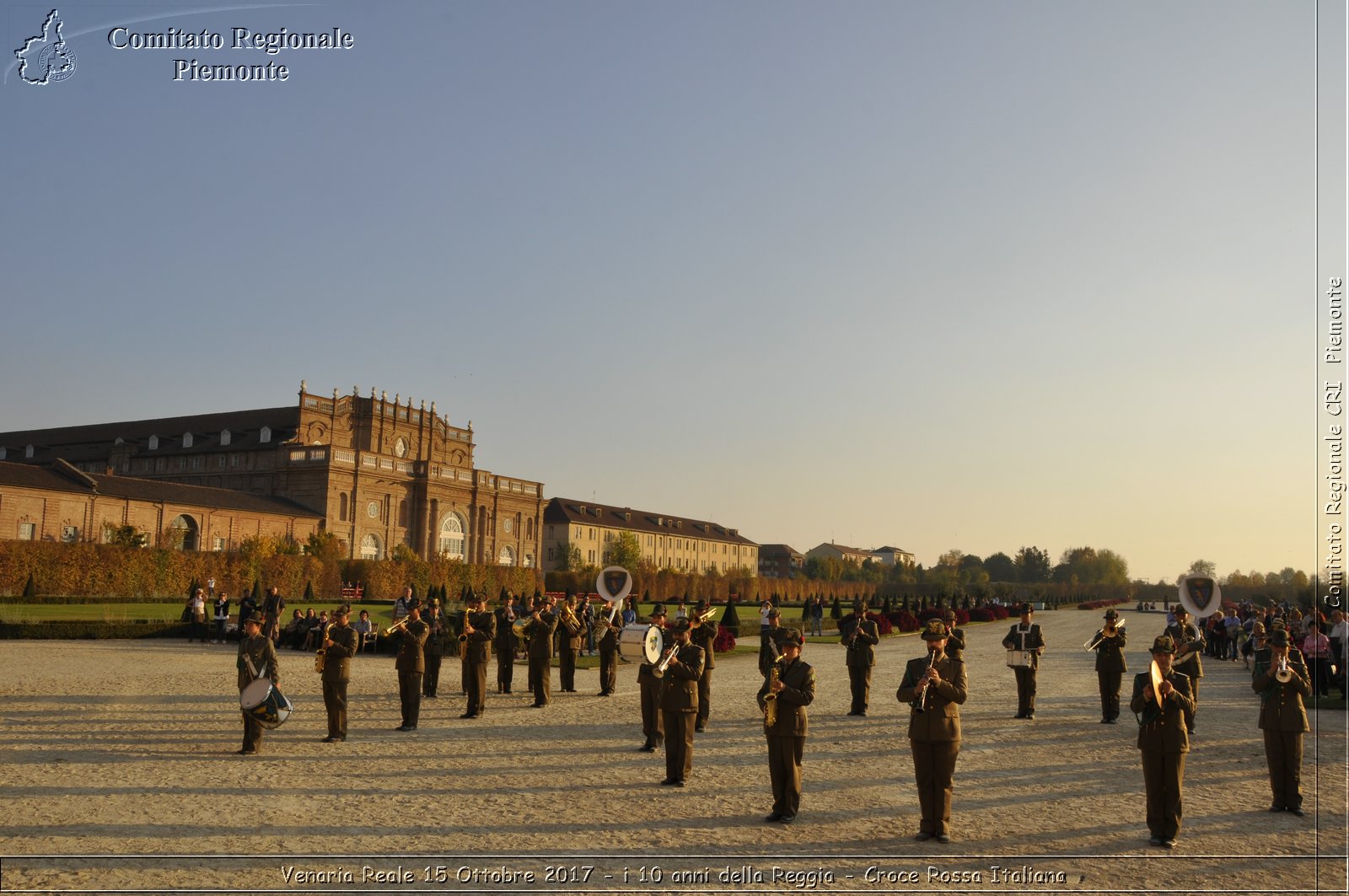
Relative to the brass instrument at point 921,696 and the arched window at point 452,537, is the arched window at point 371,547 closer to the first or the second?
the arched window at point 452,537

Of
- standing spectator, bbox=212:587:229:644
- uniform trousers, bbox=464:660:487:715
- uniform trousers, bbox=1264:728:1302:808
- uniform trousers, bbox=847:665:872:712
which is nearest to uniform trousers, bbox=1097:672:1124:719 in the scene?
uniform trousers, bbox=847:665:872:712

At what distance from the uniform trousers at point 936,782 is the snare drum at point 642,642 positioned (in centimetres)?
631

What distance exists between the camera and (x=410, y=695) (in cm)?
1442

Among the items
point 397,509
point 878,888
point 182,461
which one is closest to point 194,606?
point 878,888

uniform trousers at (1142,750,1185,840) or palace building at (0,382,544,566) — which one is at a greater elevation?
palace building at (0,382,544,566)

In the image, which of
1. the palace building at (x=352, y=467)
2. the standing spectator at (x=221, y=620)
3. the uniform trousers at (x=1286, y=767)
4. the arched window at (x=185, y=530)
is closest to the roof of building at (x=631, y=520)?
the palace building at (x=352, y=467)

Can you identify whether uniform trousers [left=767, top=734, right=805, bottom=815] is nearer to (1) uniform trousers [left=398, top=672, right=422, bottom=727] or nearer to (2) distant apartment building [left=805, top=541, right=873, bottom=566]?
(1) uniform trousers [left=398, top=672, right=422, bottom=727]

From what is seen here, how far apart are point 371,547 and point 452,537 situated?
7592 mm

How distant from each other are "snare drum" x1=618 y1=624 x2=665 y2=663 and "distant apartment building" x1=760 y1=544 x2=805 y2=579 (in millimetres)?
147673

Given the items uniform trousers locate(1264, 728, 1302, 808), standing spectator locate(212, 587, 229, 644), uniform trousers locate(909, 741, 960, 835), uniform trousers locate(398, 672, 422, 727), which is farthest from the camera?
standing spectator locate(212, 587, 229, 644)

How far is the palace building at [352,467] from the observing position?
248 feet

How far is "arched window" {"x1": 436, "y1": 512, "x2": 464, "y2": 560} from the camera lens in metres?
81.8

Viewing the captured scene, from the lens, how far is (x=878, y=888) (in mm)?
7406

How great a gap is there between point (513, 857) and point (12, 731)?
8960mm
